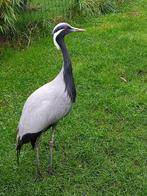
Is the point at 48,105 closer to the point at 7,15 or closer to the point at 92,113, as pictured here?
the point at 92,113

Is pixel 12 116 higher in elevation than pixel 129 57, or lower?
higher

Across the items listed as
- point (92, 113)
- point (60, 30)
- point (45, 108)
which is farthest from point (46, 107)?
point (92, 113)

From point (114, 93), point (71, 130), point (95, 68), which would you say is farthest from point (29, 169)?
point (95, 68)

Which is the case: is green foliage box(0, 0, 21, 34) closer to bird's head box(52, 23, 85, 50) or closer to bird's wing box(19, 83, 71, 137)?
bird's head box(52, 23, 85, 50)

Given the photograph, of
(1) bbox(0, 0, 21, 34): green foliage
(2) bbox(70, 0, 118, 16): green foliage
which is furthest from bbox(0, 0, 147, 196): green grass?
(1) bbox(0, 0, 21, 34): green foliage

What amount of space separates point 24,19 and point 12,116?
3041mm

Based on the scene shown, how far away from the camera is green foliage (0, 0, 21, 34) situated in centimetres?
830

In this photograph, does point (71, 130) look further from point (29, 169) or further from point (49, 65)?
point (49, 65)

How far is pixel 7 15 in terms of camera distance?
836 centimetres

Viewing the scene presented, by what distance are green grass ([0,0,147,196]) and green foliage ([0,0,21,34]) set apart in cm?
39

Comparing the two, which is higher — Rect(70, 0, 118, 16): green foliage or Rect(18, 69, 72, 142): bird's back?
Rect(18, 69, 72, 142): bird's back

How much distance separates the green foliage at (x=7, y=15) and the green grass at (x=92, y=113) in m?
0.39

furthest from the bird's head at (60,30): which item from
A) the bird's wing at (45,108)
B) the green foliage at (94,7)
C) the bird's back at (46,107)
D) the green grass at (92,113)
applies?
the green foliage at (94,7)

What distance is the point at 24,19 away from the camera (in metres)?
9.02
